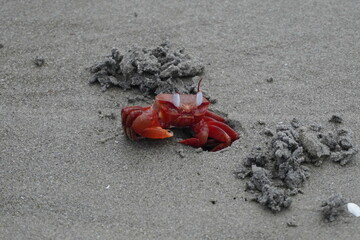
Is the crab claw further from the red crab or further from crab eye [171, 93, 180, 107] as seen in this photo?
crab eye [171, 93, 180, 107]

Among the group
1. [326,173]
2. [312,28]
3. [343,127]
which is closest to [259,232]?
[326,173]

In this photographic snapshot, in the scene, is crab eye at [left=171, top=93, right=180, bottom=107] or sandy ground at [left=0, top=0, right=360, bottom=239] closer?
sandy ground at [left=0, top=0, right=360, bottom=239]

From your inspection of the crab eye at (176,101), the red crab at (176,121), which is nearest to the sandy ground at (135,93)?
the red crab at (176,121)

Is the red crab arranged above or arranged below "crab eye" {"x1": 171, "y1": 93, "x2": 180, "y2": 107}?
below

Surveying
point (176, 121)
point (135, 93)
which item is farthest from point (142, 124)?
point (135, 93)

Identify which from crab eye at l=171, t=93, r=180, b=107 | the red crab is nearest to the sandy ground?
the red crab

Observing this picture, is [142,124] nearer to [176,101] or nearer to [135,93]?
[176,101]

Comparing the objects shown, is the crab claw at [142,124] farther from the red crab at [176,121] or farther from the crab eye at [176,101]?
the crab eye at [176,101]
